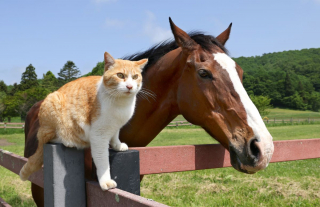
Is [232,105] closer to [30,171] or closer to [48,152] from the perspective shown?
[48,152]

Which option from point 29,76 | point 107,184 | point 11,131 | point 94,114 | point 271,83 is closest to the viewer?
point 107,184

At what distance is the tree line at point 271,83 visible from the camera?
4078 centimetres

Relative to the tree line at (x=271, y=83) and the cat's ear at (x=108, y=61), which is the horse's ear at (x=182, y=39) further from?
the tree line at (x=271, y=83)

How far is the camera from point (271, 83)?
8738 centimetres

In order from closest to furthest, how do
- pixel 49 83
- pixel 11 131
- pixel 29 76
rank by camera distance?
pixel 11 131 < pixel 49 83 < pixel 29 76

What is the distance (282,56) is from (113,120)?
5333 inches

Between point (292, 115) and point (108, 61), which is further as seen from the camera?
point (292, 115)

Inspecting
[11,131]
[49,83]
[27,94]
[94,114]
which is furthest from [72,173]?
[49,83]

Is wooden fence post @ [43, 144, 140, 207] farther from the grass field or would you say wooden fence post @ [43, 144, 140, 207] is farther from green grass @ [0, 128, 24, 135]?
green grass @ [0, 128, 24, 135]

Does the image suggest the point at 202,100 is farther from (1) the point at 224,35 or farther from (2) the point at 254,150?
(1) the point at 224,35

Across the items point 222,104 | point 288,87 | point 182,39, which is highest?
point 288,87

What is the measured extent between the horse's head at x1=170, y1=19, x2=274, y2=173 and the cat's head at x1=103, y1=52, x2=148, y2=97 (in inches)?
21.5

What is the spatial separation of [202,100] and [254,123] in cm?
47

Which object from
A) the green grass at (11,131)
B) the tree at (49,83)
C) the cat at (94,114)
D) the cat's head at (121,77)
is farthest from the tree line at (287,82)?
the cat at (94,114)
